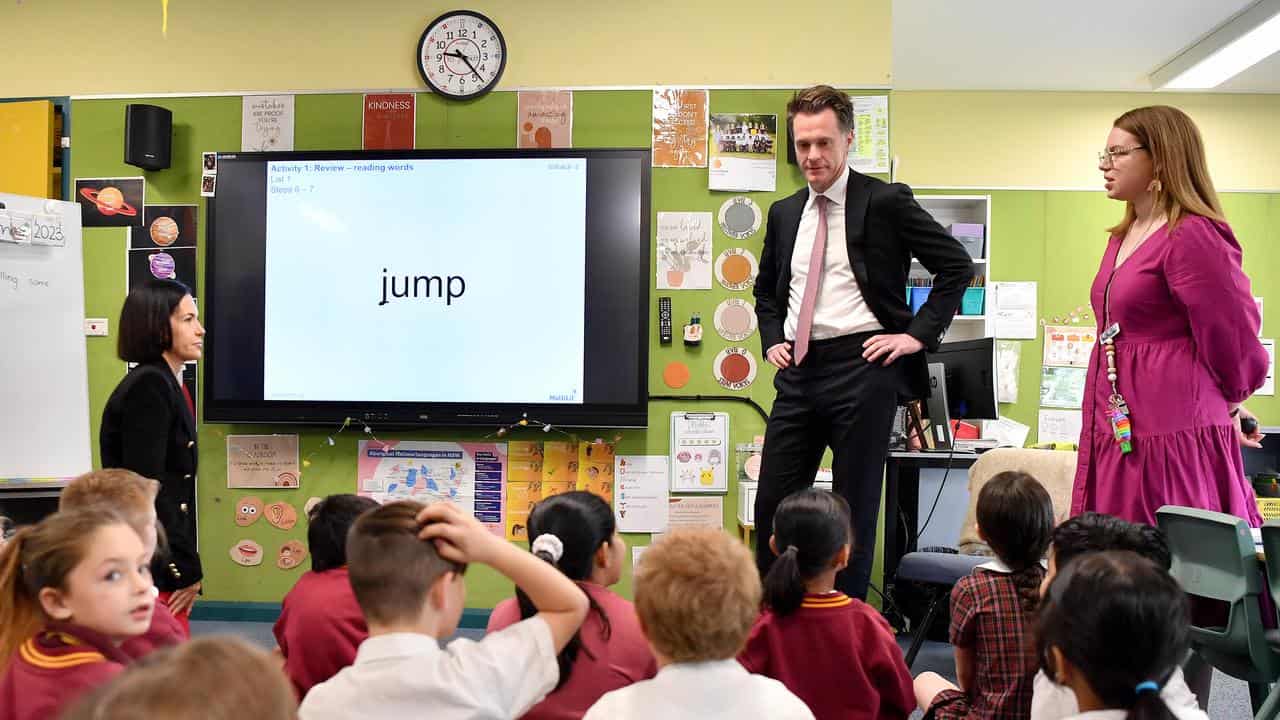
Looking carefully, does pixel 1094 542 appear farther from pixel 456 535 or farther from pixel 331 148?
pixel 331 148

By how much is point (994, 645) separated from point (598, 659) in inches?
31.3

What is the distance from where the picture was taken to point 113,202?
3.81 m

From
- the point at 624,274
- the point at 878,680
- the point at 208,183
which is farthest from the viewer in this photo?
the point at 208,183

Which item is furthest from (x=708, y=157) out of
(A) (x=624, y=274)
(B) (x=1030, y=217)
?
(B) (x=1030, y=217)

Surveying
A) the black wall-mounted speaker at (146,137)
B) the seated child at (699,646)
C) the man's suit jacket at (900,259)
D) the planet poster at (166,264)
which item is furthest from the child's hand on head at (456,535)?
the black wall-mounted speaker at (146,137)

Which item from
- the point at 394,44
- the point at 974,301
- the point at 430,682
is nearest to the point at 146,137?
the point at 394,44

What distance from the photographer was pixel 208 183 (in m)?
3.74

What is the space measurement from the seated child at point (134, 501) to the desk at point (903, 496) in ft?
8.74

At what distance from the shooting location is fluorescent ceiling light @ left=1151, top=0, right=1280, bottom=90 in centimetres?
469

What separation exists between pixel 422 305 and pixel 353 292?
0.99 ft

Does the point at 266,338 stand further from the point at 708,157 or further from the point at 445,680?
the point at 445,680

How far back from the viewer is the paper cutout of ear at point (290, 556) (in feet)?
12.2

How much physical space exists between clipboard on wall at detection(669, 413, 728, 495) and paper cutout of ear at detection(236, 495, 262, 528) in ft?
5.99

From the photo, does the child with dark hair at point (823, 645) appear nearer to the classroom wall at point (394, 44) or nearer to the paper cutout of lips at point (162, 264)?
the classroom wall at point (394, 44)
